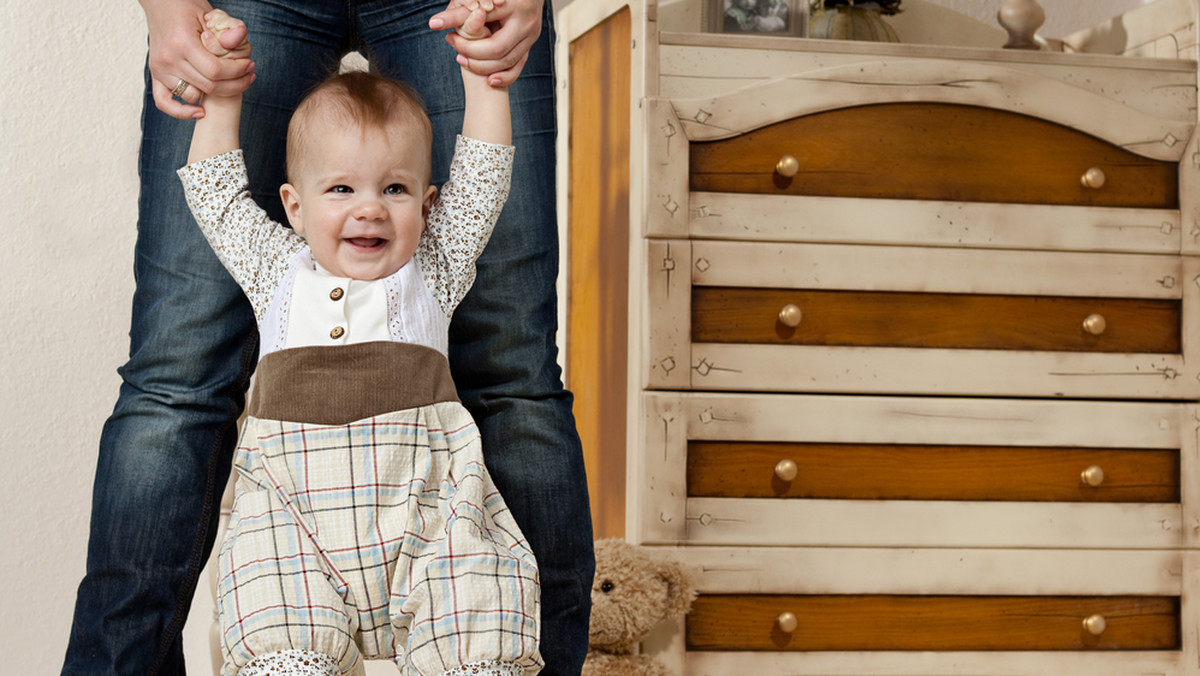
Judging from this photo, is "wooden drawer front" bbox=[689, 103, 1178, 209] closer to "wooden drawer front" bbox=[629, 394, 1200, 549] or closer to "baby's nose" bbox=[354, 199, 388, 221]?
"wooden drawer front" bbox=[629, 394, 1200, 549]

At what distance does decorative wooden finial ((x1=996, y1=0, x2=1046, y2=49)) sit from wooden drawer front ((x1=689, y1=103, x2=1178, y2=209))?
265 mm

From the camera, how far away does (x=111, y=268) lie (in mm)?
1718

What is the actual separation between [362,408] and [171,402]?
22 centimetres

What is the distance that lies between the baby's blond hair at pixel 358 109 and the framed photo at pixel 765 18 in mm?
920

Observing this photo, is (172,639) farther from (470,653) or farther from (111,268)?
(111,268)

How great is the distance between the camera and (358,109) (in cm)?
89

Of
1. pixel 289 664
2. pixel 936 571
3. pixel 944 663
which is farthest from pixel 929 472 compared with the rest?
pixel 289 664

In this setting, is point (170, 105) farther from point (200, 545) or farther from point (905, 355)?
point (905, 355)

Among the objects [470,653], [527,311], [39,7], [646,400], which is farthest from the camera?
[39,7]

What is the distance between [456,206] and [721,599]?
79 cm

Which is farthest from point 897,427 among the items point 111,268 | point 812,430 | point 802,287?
point 111,268

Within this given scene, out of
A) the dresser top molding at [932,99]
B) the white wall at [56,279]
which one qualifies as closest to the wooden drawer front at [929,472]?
the dresser top molding at [932,99]

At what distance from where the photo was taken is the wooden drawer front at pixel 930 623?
1484mm

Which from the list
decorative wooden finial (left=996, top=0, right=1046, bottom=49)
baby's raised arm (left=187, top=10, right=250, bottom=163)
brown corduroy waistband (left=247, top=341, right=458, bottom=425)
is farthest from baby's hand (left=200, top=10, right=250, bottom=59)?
decorative wooden finial (left=996, top=0, right=1046, bottom=49)
